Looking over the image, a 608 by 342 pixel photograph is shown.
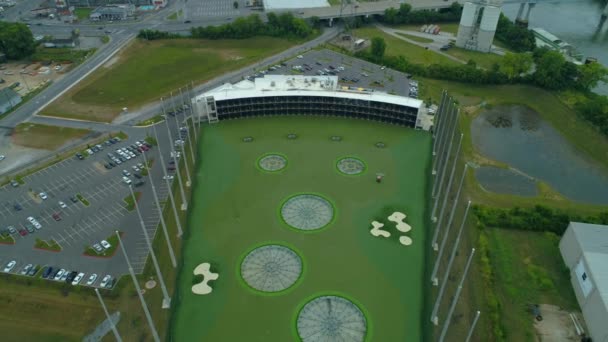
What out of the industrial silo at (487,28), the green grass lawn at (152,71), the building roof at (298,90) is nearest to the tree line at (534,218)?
the building roof at (298,90)

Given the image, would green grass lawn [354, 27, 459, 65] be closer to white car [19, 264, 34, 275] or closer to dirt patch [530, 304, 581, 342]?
dirt patch [530, 304, 581, 342]

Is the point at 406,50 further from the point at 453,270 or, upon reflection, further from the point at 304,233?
the point at 453,270

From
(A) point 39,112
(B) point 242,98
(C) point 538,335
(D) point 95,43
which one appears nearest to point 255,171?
(B) point 242,98

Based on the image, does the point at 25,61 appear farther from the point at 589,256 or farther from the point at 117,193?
the point at 589,256

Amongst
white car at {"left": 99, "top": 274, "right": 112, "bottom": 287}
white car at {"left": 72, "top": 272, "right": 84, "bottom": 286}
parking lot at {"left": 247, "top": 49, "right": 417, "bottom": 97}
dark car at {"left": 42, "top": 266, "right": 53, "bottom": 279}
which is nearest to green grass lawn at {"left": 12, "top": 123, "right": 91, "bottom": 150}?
dark car at {"left": 42, "top": 266, "right": 53, "bottom": 279}

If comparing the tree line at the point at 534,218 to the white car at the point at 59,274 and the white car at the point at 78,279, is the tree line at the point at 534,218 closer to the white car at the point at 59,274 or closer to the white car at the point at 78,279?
the white car at the point at 78,279

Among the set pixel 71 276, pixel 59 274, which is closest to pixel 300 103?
pixel 71 276
